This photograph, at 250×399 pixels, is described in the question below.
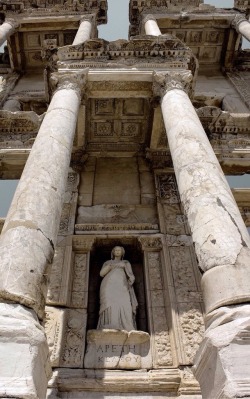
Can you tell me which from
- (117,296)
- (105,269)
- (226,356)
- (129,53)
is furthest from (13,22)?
(226,356)

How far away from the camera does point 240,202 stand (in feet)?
33.4

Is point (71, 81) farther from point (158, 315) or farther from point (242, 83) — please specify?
point (242, 83)

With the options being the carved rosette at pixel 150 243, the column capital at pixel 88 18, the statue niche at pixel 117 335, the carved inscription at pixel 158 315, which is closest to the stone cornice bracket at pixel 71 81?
the carved rosette at pixel 150 243

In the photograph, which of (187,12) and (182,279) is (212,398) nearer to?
(182,279)

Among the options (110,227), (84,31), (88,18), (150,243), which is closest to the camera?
(150,243)

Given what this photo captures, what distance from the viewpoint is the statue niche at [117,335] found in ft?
22.1

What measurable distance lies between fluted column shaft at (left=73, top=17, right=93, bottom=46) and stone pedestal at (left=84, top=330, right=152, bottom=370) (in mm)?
10572

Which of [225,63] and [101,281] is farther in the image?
[225,63]

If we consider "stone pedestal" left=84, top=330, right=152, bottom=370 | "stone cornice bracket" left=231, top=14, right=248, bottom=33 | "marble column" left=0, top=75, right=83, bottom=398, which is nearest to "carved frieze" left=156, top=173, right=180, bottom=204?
"marble column" left=0, top=75, right=83, bottom=398

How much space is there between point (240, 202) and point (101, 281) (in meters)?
4.23

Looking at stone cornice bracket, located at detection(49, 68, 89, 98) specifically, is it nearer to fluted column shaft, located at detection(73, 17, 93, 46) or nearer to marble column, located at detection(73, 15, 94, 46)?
marble column, located at detection(73, 15, 94, 46)

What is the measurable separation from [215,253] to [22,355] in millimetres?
2484

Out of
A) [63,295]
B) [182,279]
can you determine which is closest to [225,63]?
[182,279]

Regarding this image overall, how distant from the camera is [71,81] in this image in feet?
31.3
